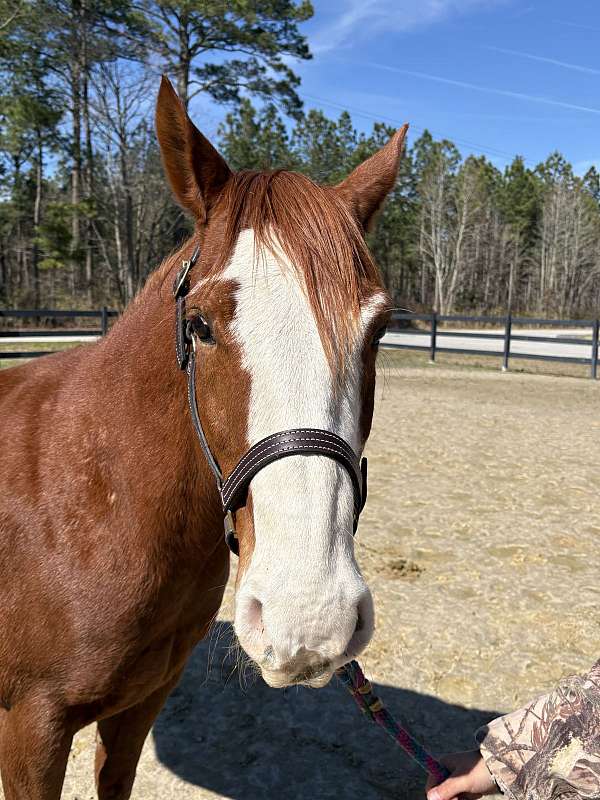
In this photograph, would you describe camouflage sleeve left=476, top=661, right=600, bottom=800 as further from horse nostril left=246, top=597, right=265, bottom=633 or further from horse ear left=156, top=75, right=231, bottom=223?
horse ear left=156, top=75, right=231, bottom=223

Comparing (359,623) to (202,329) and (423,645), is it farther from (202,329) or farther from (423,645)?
(423,645)

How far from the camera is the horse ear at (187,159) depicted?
1.61 meters

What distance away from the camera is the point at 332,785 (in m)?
2.64

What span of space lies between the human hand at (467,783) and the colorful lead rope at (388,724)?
4 cm

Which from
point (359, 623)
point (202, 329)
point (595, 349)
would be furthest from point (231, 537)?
point (595, 349)

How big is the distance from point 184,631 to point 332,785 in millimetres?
1270

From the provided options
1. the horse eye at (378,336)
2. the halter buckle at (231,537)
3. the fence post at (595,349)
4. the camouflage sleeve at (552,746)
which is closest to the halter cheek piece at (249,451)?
the halter buckle at (231,537)

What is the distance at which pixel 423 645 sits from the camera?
363cm

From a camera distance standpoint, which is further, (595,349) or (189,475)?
(595,349)

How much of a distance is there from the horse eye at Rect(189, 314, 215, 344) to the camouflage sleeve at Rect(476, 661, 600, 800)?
1385 mm

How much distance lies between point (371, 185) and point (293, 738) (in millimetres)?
2583

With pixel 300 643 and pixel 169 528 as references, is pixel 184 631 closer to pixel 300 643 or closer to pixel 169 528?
pixel 169 528

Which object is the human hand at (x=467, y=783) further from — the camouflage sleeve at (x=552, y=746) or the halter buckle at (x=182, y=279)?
the halter buckle at (x=182, y=279)

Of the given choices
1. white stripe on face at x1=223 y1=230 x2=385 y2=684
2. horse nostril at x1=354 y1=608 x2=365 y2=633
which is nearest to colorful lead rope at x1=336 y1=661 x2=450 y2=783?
horse nostril at x1=354 y1=608 x2=365 y2=633
